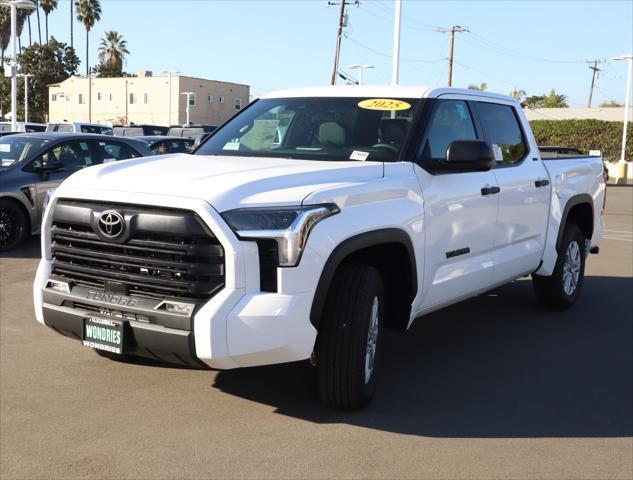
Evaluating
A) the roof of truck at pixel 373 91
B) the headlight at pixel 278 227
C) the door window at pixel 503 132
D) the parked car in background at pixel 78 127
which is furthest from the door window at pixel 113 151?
the parked car in background at pixel 78 127

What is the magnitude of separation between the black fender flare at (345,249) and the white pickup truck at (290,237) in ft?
0.03

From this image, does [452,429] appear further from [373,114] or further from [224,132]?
[224,132]

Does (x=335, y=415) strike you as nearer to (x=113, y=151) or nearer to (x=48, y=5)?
(x=113, y=151)

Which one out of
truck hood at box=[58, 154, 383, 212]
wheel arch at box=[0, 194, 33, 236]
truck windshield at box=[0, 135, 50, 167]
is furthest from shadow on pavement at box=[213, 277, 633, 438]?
truck windshield at box=[0, 135, 50, 167]

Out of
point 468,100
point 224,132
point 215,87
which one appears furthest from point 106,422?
point 215,87

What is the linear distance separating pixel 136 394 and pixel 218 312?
4.36ft

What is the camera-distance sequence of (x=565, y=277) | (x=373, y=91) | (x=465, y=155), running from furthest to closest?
(x=565, y=277) → (x=373, y=91) → (x=465, y=155)

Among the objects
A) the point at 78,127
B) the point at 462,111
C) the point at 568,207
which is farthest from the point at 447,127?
the point at 78,127

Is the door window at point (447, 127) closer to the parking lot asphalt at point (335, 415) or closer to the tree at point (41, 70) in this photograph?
the parking lot asphalt at point (335, 415)

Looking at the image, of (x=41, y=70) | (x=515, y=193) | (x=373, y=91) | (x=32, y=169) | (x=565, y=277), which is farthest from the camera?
(x=41, y=70)

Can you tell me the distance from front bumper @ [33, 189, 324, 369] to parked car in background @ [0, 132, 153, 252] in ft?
22.4

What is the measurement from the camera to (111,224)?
13.4 ft

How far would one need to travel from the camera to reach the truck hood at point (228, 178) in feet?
13.1

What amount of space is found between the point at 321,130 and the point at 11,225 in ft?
21.0
